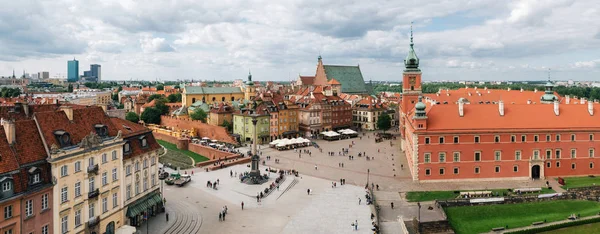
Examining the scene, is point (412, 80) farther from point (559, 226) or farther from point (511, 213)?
point (559, 226)

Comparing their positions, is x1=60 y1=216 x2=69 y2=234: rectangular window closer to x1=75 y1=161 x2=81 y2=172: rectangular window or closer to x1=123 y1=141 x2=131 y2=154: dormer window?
x1=75 y1=161 x2=81 y2=172: rectangular window

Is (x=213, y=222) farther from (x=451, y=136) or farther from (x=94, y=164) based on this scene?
(x=451, y=136)

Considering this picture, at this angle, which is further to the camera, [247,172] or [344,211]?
[247,172]

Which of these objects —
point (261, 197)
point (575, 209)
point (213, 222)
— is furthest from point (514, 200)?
point (213, 222)

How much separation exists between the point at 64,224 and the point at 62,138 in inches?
219

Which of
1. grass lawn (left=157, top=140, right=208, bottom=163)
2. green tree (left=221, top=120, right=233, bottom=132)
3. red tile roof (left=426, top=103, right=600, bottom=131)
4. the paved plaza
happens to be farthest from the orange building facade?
green tree (left=221, top=120, right=233, bottom=132)

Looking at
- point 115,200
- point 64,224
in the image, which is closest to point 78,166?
point 64,224

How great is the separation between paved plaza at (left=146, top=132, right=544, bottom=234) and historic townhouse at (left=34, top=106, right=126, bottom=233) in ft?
17.1

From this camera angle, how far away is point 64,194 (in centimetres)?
2784

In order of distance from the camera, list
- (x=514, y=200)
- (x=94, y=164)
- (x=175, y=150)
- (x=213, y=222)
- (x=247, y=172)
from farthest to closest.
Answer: (x=175, y=150), (x=247, y=172), (x=514, y=200), (x=213, y=222), (x=94, y=164)

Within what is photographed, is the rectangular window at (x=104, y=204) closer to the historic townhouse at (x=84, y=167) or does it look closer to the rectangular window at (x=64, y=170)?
the historic townhouse at (x=84, y=167)

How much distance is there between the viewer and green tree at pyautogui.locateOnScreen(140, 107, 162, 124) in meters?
105

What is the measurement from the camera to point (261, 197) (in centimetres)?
4594

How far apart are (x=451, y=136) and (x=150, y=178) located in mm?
34263
